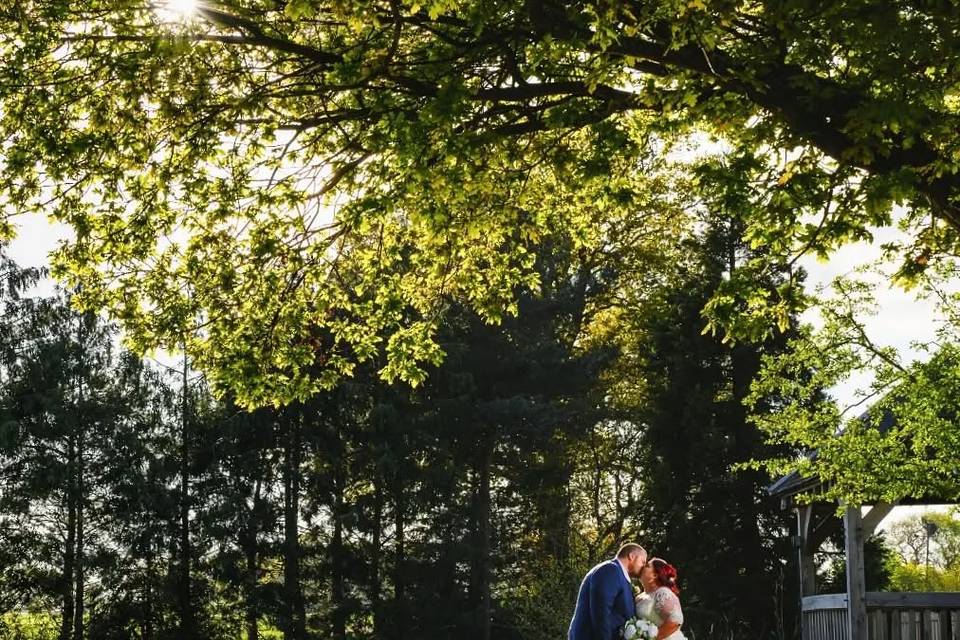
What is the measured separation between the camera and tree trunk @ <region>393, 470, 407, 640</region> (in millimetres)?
34625

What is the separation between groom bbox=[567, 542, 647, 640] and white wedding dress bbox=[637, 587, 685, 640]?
0.14 m

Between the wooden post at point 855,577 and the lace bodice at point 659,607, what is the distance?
827 centimetres

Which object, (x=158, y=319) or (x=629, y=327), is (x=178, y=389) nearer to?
(x=629, y=327)

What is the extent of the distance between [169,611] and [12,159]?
2281 centimetres

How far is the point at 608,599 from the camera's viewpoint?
11.1 metres

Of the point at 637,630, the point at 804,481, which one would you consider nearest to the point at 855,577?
the point at 804,481

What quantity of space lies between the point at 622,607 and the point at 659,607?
0.50m

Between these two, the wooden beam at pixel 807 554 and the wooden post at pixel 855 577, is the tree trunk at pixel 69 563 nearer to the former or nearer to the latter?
the wooden beam at pixel 807 554

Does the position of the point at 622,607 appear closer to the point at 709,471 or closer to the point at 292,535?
the point at 709,471

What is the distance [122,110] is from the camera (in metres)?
12.2

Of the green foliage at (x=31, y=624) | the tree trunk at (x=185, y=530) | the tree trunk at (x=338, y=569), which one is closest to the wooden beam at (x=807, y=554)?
→ the tree trunk at (x=338, y=569)

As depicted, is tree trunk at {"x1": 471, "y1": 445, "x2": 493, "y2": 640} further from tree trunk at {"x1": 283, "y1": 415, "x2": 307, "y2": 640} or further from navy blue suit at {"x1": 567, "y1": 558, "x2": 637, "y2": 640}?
navy blue suit at {"x1": 567, "y1": 558, "x2": 637, "y2": 640}

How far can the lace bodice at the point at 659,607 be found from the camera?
11508 mm

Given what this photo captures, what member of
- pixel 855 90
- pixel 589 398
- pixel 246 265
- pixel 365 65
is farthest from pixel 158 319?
pixel 589 398
